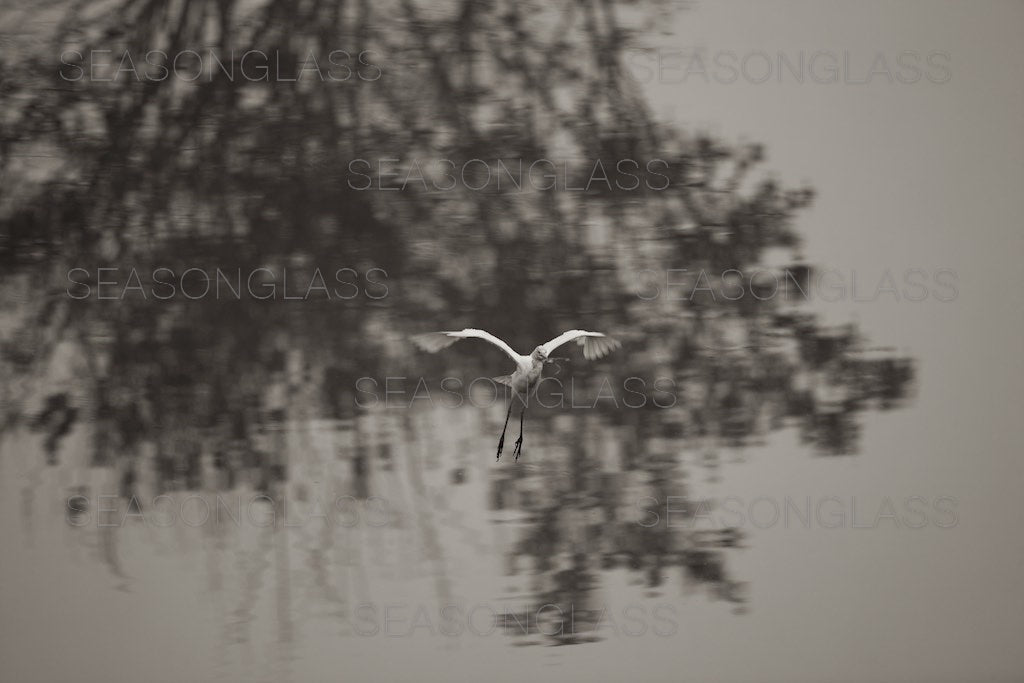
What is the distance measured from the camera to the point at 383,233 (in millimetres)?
1827

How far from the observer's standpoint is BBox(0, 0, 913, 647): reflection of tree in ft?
5.90

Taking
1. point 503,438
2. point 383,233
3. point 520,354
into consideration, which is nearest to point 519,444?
point 503,438

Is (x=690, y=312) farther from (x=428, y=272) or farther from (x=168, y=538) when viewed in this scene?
(x=168, y=538)

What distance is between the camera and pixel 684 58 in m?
1.86

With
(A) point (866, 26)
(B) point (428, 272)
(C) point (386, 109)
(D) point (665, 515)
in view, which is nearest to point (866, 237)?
(A) point (866, 26)

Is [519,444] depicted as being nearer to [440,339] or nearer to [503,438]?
[503,438]

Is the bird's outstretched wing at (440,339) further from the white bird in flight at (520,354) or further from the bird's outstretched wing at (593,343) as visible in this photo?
the bird's outstretched wing at (593,343)

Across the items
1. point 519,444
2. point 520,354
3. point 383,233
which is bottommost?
point 519,444

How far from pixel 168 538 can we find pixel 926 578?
167 cm

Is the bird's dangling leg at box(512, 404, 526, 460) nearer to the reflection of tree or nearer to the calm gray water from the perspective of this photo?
the calm gray water

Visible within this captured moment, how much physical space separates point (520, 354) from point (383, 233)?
40 cm

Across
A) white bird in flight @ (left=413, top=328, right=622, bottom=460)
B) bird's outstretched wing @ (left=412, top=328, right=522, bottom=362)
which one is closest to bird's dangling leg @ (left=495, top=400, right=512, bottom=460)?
white bird in flight @ (left=413, top=328, right=622, bottom=460)

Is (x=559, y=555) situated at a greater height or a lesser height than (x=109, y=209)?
lesser

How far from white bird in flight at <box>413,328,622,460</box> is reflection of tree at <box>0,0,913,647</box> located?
0.14 ft
